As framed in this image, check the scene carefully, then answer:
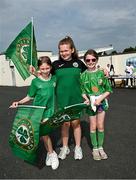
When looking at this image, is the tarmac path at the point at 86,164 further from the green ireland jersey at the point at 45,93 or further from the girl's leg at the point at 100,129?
the green ireland jersey at the point at 45,93

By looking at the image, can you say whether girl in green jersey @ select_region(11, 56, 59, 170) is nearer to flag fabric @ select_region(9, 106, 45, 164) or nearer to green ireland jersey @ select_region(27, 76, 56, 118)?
green ireland jersey @ select_region(27, 76, 56, 118)

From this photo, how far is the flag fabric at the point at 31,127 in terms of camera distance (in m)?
4.71

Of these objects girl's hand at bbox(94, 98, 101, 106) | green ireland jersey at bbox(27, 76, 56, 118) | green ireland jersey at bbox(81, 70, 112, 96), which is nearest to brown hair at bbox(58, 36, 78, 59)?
green ireland jersey at bbox(81, 70, 112, 96)

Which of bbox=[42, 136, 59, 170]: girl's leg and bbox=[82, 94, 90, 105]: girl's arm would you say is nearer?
bbox=[42, 136, 59, 170]: girl's leg

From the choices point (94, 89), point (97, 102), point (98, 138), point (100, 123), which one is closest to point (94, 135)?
point (98, 138)

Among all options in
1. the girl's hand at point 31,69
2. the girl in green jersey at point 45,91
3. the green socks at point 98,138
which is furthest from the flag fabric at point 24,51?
the green socks at point 98,138

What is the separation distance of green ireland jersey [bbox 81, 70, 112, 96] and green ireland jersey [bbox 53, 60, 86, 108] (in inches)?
3.7

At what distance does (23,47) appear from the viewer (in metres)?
5.55

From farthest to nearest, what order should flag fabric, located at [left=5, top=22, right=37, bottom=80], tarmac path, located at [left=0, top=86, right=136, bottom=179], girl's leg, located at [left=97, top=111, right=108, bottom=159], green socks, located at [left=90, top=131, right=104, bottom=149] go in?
flag fabric, located at [left=5, top=22, right=37, bottom=80] < green socks, located at [left=90, top=131, right=104, bottom=149] < girl's leg, located at [left=97, top=111, right=108, bottom=159] < tarmac path, located at [left=0, top=86, right=136, bottom=179]

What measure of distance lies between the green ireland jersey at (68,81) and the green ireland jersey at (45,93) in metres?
0.13

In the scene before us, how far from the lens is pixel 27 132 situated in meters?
4.73

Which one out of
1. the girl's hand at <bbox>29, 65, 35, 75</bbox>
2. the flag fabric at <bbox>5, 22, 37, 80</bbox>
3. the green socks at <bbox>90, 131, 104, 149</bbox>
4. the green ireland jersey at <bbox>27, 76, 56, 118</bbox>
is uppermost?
the flag fabric at <bbox>5, 22, 37, 80</bbox>

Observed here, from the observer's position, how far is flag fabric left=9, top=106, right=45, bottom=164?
471 centimetres

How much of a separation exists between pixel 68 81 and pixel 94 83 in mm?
404
